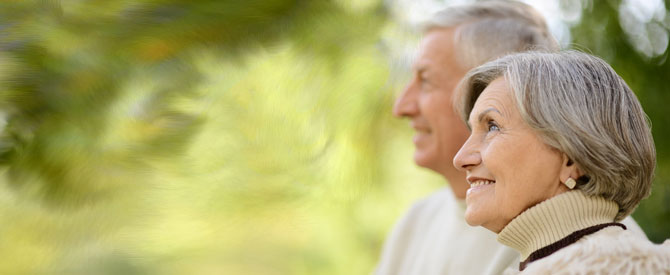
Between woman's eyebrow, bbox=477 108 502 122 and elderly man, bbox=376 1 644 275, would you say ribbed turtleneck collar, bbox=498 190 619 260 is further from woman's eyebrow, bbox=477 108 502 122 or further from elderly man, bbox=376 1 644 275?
elderly man, bbox=376 1 644 275

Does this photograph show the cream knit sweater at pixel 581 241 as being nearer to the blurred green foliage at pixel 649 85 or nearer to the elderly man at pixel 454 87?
the elderly man at pixel 454 87

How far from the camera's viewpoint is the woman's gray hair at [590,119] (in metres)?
0.87

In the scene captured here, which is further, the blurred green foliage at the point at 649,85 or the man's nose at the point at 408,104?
the blurred green foliage at the point at 649,85

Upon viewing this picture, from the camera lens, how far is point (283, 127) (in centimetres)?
206

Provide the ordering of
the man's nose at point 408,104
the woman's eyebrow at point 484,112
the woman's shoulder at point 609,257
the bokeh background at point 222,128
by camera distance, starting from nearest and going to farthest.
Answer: the woman's shoulder at point 609,257 < the woman's eyebrow at point 484,112 < the bokeh background at point 222,128 < the man's nose at point 408,104

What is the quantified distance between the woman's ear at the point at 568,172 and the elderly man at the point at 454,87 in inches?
19.4

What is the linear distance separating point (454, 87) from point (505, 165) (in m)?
0.59

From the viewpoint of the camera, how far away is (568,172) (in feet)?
2.97

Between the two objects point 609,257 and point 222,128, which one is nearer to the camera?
point 609,257

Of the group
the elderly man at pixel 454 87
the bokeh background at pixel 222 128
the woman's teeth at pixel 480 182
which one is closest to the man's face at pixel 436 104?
the elderly man at pixel 454 87

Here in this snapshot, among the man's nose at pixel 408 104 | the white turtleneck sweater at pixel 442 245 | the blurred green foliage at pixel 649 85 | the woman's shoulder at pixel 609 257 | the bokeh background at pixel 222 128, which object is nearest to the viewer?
the woman's shoulder at pixel 609 257

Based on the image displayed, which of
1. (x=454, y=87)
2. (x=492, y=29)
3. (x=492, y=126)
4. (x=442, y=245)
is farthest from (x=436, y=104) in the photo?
(x=492, y=126)

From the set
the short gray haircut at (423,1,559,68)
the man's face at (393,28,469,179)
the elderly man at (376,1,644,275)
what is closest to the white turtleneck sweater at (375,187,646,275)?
the elderly man at (376,1,644,275)

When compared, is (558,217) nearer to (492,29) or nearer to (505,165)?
(505,165)
